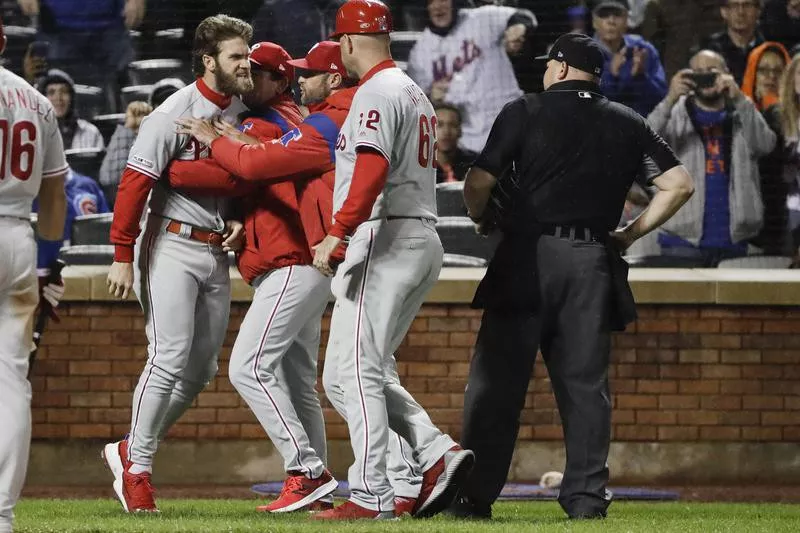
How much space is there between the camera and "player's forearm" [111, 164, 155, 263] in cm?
625

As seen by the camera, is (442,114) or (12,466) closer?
(12,466)

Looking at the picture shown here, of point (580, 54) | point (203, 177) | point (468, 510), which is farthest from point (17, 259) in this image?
point (580, 54)

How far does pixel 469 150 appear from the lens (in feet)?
32.9

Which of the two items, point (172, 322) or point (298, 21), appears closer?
point (172, 322)

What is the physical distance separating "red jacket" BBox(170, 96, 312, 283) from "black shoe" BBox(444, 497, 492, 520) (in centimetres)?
125

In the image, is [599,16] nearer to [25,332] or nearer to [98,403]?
[98,403]

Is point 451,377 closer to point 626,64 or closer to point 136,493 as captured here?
point 626,64

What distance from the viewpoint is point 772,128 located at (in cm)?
1009

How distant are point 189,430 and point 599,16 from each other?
4.05 meters

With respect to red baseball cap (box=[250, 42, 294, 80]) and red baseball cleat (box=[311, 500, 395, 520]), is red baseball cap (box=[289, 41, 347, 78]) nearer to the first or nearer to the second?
red baseball cap (box=[250, 42, 294, 80])

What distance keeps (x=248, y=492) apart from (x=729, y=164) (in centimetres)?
403

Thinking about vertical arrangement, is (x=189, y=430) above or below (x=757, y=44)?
below

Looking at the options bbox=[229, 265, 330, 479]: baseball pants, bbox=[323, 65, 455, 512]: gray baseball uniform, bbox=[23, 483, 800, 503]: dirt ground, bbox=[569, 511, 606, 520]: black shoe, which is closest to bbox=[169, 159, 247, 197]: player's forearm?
bbox=[229, 265, 330, 479]: baseball pants

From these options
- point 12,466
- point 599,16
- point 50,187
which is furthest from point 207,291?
point 599,16
